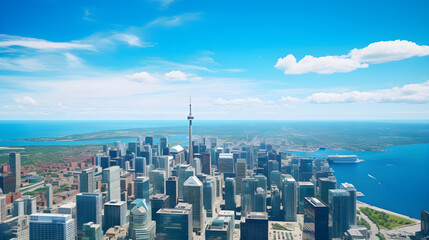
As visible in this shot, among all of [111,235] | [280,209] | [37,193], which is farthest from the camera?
[37,193]

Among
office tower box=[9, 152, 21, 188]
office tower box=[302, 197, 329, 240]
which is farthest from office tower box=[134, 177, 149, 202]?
office tower box=[9, 152, 21, 188]

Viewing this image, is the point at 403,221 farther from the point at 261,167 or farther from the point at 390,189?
the point at 261,167

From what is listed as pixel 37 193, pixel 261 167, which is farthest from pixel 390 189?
pixel 37 193

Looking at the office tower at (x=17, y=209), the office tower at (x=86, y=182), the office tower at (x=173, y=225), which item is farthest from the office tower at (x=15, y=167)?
the office tower at (x=173, y=225)

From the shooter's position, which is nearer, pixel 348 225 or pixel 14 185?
pixel 348 225

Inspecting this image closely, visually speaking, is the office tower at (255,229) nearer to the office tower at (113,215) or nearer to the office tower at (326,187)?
the office tower at (113,215)

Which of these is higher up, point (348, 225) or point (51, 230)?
point (51, 230)

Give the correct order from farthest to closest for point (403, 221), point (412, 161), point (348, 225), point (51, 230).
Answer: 1. point (412, 161)
2. point (403, 221)
3. point (348, 225)
4. point (51, 230)
